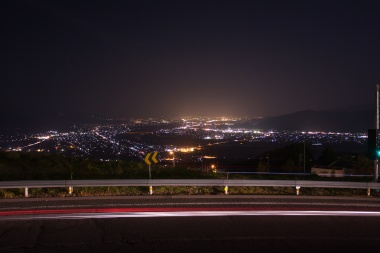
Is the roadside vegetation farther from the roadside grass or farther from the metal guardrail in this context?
the metal guardrail

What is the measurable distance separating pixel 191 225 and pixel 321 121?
98024 mm

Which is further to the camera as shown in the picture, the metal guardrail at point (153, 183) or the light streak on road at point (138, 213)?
the metal guardrail at point (153, 183)

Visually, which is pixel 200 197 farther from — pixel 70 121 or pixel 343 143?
pixel 343 143

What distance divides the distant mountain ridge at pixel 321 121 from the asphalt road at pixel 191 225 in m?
83.4

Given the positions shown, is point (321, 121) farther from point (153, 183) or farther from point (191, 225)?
point (191, 225)

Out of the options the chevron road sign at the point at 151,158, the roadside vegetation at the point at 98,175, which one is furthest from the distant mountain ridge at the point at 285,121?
the chevron road sign at the point at 151,158

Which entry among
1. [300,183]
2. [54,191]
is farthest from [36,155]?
[300,183]

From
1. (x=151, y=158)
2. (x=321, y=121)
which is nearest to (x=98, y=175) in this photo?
(x=151, y=158)

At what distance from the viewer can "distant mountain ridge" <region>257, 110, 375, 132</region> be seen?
93438 millimetres

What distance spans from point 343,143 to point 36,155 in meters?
68.8

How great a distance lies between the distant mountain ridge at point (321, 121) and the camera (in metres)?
93.4

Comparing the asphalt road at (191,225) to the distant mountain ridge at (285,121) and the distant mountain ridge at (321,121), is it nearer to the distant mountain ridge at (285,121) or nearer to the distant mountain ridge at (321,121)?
the distant mountain ridge at (285,121)

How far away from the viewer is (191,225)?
929cm

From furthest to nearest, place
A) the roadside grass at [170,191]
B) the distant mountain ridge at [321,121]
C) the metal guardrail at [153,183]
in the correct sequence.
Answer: the distant mountain ridge at [321,121]
the roadside grass at [170,191]
the metal guardrail at [153,183]
